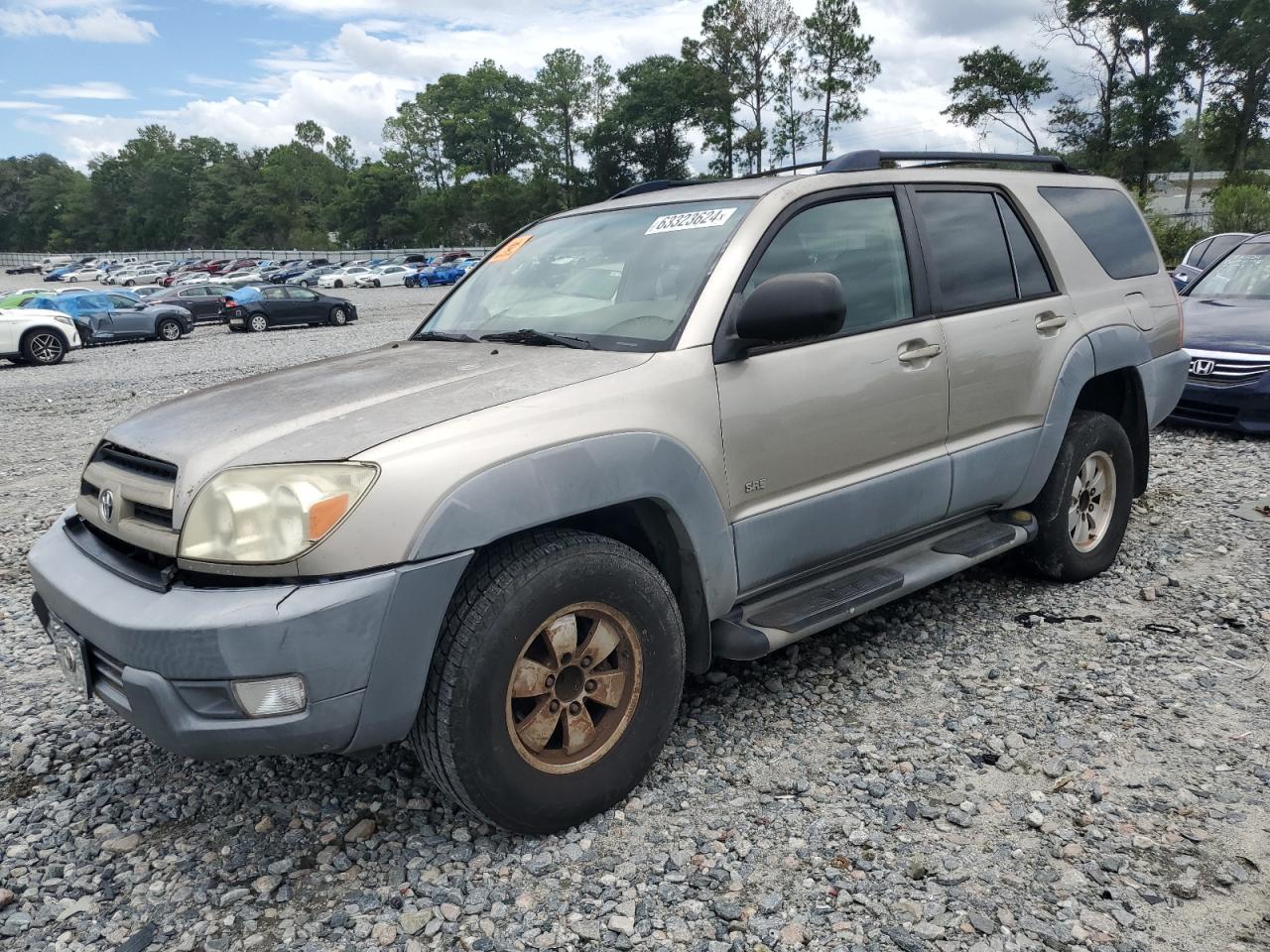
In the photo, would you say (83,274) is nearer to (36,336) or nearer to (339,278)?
(339,278)

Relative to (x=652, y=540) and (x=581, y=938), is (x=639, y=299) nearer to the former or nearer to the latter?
(x=652, y=540)

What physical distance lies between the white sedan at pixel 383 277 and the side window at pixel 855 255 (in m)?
50.1

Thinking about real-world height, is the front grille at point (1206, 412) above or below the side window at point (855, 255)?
below

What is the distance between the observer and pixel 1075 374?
4.15 m

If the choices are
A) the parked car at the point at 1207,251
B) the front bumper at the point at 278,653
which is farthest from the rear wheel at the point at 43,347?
the parked car at the point at 1207,251

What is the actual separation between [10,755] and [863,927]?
2.93 m

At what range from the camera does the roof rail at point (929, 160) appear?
364cm

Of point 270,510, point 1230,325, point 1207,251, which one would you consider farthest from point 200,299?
point 270,510

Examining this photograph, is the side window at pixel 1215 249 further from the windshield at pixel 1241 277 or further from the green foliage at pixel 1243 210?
the green foliage at pixel 1243 210

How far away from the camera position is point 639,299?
320 cm

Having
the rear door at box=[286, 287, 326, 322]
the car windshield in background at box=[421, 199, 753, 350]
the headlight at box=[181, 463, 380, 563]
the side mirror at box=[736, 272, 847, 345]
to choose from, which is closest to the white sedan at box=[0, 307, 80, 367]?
the rear door at box=[286, 287, 326, 322]

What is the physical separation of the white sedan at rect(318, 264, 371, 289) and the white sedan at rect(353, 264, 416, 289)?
1.26ft

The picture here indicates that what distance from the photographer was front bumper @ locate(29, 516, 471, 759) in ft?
7.27

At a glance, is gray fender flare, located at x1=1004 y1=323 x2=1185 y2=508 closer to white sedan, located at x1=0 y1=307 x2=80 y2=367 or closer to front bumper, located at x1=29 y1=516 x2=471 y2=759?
front bumper, located at x1=29 y1=516 x2=471 y2=759
